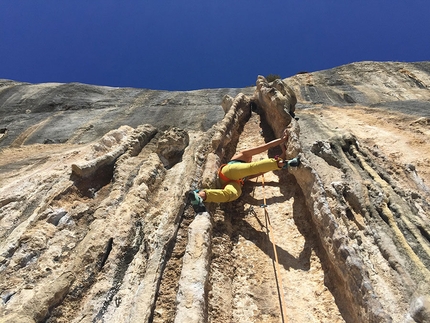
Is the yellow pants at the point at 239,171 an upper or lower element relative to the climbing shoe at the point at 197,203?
upper

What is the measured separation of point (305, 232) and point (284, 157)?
202cm

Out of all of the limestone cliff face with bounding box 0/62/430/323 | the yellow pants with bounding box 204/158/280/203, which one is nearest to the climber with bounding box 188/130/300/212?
the yellow pants with bounding box 204/158/280/203

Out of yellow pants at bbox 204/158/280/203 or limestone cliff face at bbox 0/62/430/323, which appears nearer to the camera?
limestone cliff face at bbox 0/62/430/323

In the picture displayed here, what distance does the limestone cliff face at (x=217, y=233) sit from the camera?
12.9ft

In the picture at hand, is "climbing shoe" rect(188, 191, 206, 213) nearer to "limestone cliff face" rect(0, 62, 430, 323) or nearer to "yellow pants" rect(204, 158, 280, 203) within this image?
"limestone cliff face" rect(0, 62, 430, 323)

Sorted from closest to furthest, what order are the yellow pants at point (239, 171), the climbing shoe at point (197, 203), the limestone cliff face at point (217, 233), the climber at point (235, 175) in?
the limestone cliff face at point (217, 233) < the climbing shoe at point (197, 203) < the climber at point (235, 175) < the yellow pants at point (239, 171)

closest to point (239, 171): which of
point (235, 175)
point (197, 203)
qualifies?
point (235, 175)

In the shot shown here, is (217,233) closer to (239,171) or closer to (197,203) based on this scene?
(197,203)

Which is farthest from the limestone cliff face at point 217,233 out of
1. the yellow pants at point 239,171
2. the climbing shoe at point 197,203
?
the yellow pants at point 239,171

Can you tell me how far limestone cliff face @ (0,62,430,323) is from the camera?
3.93 meters

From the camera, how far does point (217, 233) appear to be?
545 centimetres

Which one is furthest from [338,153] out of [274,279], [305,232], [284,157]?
[274,279]

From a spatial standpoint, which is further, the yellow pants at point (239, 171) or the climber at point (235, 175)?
the yellow pants at point (239, 171)

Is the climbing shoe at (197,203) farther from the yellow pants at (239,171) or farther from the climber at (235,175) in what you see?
the yellow pants at (239,171)
